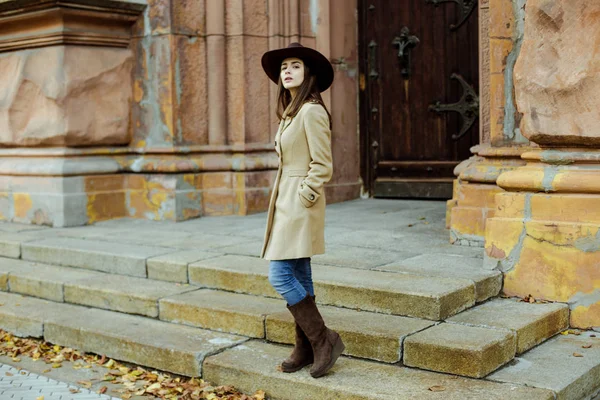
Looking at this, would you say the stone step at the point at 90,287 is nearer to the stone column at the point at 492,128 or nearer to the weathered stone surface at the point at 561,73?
the stone column at the point at 492,128

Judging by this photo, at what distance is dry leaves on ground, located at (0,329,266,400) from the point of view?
14.5 ft

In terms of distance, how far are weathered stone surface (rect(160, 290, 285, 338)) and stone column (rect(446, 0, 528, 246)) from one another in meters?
1.79

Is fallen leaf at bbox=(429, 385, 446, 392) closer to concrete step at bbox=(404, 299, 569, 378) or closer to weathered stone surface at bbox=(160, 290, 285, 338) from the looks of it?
concrete step at bbox=(404, 299, 569, 378)

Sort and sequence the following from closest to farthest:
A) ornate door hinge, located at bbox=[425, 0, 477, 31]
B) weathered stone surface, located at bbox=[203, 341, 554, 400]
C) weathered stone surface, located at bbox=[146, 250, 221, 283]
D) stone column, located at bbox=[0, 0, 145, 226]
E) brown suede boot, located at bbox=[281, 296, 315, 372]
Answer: weathered stone surface, located at bbox=[203, 341, 554, 400] → brown suede boot, located at bbox=[281, 296, 315, 372] → weathered stone surface, located at bbox=[146, 250, 221, 283] → stone column, located at bbox=[0, 0, 145, 226] → ornate door hinge, located at bbox=[425, 0, 477, 31]

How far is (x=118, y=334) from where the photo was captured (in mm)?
5117

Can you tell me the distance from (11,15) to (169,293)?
12.4ft

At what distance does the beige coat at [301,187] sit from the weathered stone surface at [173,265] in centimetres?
177

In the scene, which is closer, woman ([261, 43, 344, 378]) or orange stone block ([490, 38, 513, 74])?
woman ([261, 43, 344, 378])

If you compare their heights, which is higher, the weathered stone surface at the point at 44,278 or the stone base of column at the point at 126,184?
the stone base of column at the point at 126,184

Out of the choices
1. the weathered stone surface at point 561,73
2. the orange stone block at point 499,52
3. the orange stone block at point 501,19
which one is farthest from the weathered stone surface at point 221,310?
the orange stone block at point 501,19

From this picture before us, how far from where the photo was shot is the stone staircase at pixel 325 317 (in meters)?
4.08

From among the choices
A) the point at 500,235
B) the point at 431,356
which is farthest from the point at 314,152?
the point at 500,235

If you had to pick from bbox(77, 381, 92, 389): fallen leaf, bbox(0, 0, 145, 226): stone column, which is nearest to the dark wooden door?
bbox(0, 0, 145, 226): stone column

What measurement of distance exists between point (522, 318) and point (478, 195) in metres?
1.76
